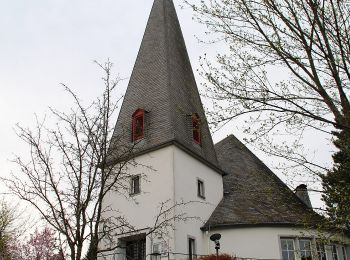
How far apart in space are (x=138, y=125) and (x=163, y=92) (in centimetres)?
203

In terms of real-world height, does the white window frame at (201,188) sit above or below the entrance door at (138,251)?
above

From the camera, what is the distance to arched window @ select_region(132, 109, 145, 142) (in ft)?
69.6

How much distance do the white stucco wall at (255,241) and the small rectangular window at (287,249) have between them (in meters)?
0.24

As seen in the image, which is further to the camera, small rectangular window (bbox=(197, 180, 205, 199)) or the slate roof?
small rectangular window (bbox=(197, 180, 205, 199))

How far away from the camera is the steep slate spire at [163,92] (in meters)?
20.7

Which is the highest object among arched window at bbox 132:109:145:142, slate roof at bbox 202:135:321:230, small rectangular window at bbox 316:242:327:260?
arched window at bbox 132:109:145:142

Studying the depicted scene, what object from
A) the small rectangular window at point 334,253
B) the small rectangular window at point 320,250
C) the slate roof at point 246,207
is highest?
the slate roof at point 246,207

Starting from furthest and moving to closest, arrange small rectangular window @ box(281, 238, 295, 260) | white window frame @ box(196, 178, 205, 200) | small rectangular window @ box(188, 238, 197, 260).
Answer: white window frame @ box(196, 178, 205, 200), small rectangular window @ box(281, 238, 295, 260), small rectangular window @ box(188, 238, 197, 260)

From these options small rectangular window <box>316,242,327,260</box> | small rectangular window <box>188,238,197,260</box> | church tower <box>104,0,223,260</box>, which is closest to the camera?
small rectangular window <box>316,242,327,260</box>

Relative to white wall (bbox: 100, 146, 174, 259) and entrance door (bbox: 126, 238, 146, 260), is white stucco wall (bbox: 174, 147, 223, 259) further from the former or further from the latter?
entrance door (bbox: 126, 238, 146, 260)

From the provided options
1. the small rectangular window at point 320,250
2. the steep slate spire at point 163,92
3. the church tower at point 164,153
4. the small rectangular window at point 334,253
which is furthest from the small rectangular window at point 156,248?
the small rectangular window at point 334,253

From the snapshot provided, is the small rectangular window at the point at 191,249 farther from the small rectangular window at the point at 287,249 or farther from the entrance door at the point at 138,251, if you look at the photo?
the small rectangular window at the point at 287,249

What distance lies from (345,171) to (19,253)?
12.5 meters

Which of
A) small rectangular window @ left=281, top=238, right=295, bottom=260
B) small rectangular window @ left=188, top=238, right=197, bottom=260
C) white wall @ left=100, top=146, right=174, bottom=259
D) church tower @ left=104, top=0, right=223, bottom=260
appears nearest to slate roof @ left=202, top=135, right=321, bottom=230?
church tower @ left=104, top=0, right=223, bottom=260
